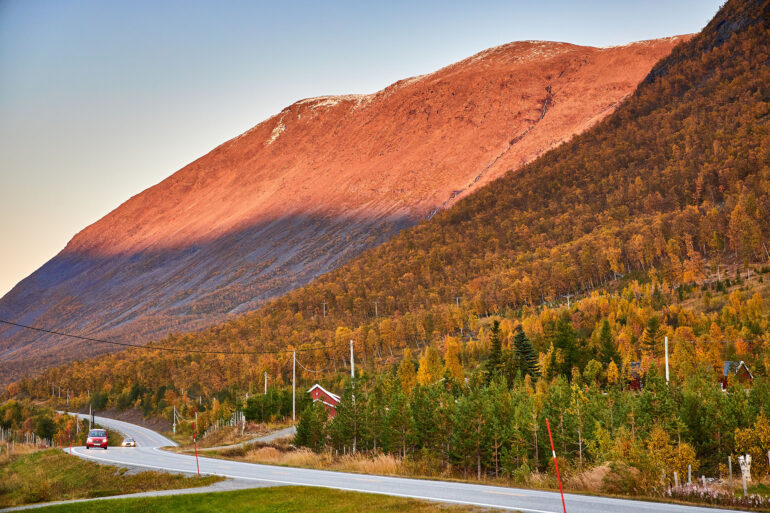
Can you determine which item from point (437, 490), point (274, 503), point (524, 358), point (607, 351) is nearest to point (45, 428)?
point (524, 358)

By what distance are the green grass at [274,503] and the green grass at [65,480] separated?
3301 millimetres

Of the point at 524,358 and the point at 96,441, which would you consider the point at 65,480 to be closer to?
the point at 96,441

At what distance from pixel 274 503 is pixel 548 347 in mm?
71606

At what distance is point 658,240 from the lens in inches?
5640

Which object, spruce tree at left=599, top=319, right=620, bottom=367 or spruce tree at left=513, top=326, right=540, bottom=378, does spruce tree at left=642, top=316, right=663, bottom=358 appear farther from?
spruce tree at left=513, top=326, right=540, bottom=378

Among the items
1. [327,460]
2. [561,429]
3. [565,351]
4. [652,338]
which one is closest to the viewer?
[561,429]

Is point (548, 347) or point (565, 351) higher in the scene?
point (565, 351)

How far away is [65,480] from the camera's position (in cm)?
3384

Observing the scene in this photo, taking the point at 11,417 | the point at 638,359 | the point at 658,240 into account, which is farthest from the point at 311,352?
the point at 658,240

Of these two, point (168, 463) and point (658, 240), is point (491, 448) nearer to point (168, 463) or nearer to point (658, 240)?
point (168, 463)

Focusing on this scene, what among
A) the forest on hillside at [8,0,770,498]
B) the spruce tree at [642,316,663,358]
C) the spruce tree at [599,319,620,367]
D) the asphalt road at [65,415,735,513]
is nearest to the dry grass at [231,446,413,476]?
the asphalt road at [65,415,735,513]

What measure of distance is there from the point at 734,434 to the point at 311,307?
544ft

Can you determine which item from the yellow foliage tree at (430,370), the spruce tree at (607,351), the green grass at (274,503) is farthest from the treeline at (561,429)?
the yellow foliage tree at (430,370)

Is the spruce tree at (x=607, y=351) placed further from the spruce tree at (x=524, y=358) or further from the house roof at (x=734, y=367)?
the spruce tree at (x=524, y=358)
